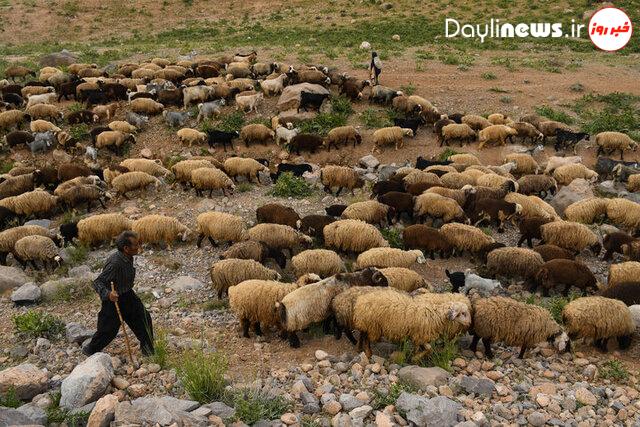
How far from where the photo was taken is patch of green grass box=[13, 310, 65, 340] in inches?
262

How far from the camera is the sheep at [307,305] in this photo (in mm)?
6387

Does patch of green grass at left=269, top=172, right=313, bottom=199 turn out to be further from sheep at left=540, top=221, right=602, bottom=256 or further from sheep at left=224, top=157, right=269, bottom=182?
sheep at left=540, top=221, right=602, bottom=256

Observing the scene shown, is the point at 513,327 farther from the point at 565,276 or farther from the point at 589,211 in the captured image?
the point at 589,211

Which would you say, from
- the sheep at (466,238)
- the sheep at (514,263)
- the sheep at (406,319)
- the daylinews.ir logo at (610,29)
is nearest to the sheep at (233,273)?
the sheep at (406,319)

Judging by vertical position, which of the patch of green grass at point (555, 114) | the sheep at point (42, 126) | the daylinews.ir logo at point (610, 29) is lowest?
the patch of green grass at point (555, 114)

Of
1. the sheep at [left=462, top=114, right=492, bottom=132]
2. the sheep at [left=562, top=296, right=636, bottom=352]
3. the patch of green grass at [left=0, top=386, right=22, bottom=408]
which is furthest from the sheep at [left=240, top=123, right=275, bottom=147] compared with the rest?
the patch of green grass at [left=0, top=386, right=22, bottom=408]

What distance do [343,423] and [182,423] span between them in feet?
4.74

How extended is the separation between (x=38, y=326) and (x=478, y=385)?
217 inches

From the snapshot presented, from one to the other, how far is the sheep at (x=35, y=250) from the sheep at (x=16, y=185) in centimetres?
343

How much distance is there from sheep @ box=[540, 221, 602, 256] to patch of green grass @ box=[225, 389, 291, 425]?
686 centimetres

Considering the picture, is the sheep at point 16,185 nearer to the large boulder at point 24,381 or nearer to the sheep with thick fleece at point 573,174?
the large boulder at point 24,381

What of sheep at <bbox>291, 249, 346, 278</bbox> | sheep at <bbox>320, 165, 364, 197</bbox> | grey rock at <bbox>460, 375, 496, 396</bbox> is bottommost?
grey rock at <bbox>460, 375, 496, 396</bbox>

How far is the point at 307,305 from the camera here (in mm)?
6527

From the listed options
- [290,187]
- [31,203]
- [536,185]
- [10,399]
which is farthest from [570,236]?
[31,203]
